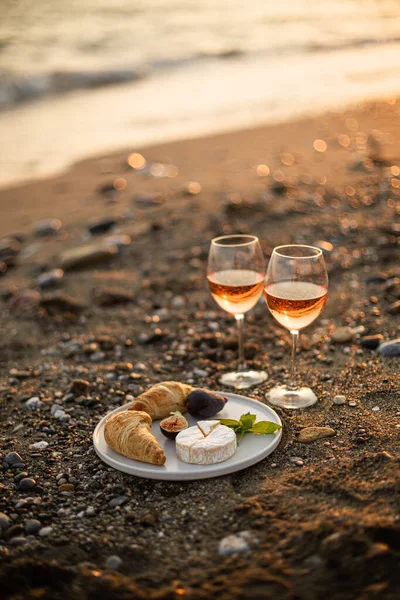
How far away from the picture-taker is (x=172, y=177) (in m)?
9.95

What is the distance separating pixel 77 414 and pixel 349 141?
8628 millimetres

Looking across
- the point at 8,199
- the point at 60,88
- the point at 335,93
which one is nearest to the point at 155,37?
the point at 60,88

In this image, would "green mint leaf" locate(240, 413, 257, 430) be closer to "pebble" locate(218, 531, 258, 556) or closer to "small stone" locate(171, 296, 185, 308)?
"pebble" locate(218, 531, 258, 556)

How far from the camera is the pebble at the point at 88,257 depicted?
6.53 metres

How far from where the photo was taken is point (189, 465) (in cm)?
298

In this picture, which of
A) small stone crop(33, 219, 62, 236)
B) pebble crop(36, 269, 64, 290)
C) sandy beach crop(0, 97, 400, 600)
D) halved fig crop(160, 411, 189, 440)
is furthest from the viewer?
small stone crop(33, 219, 62, 236)

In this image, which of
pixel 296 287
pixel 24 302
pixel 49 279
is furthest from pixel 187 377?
pixel 49 279

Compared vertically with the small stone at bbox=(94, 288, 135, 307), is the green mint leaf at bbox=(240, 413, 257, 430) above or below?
above

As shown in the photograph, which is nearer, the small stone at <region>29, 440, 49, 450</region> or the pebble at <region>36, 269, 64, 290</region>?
the small stone at <region>29, 440, 49, 450</region>

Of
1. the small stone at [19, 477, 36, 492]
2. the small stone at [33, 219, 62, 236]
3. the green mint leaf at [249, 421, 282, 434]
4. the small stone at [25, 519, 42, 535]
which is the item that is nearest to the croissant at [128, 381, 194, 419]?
Answer: the green mint leaf at [249, 421, 282, 434]

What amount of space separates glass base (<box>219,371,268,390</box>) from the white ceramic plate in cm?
67

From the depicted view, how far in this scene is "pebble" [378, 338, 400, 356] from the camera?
4.27 metres

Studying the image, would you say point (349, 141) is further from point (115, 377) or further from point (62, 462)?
point (62, 462)

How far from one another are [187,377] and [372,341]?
1200 mm
